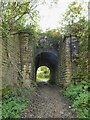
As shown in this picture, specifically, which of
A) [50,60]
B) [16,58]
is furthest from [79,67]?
[50,60]

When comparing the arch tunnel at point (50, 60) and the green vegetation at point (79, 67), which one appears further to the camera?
the arch tunnel at point (50, 60)

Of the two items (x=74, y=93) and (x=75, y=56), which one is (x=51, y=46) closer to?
(x=75, y=56)

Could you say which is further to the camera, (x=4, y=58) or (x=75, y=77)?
(x=75, y=77)

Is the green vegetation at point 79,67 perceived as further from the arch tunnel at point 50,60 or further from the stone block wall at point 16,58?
the arch tunnel at point 50,60

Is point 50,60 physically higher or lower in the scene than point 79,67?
higher

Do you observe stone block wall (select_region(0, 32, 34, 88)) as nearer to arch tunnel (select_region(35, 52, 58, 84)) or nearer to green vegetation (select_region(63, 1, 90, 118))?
green vegetation (select_region(63, 1, 90, 118))

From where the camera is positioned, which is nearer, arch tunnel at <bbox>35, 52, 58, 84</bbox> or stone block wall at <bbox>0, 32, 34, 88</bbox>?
stone block wall at <bbox>0, 32, 34, 88</bbox>

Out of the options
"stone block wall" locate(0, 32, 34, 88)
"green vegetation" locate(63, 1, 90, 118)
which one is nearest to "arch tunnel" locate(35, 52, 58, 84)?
"green vegetation" locate(63, 1, 90, 118)

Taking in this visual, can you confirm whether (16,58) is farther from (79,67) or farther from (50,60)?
(50,60)

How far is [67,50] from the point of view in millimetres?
11172

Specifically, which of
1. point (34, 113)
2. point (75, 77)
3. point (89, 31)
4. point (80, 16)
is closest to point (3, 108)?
point (34, 113)

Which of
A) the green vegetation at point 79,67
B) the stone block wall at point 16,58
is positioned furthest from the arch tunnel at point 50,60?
the stone block wall at point 16,58

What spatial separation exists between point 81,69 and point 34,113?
13.3ft

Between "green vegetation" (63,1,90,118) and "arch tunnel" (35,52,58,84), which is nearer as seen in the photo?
"green vegetation" (63,1,90,118)
